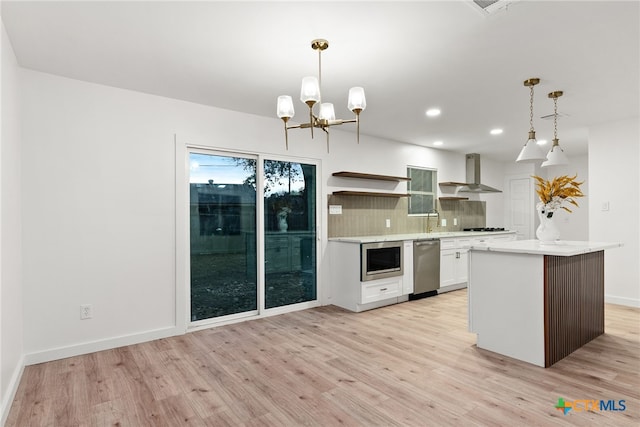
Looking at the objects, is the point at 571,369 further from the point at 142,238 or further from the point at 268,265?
the point at 142,238

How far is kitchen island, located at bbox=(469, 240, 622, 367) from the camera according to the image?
8.86 ft

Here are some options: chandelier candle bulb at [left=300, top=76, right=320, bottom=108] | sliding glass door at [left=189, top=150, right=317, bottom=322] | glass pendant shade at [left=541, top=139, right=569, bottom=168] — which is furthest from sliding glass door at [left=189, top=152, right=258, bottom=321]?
glass pendant shade at [left=541, top=139, right=569, bottom=168]

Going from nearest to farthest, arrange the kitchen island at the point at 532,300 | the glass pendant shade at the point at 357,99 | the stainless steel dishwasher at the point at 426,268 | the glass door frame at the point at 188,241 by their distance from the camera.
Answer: the glass pendant shade at the point at 357,99
the kitchen island at the point at 532,300
the glass door frame at the point at 188,241
the stainless steel dishwasher at the point at 426,268

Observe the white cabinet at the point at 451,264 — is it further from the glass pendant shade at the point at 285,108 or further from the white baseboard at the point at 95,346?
the white baseboard at the point at 95,346

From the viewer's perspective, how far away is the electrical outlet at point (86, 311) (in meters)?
3.06

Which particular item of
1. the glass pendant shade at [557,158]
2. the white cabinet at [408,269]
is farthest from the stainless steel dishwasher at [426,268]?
the glass pendant shade at [557,158]

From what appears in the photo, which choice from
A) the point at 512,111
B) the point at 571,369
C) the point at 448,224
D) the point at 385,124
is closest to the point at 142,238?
the point at 385,124

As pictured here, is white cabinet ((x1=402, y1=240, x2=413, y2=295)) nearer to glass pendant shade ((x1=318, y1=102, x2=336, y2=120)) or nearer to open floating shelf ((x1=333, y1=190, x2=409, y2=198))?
open floating shelf ((x1=333, y1=190, x2=409, y2=198))

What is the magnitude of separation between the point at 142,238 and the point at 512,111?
4254 mm

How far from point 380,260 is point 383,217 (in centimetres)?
112

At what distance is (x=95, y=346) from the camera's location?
3100mm

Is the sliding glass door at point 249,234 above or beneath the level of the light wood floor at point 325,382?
above

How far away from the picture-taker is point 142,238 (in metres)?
3.37

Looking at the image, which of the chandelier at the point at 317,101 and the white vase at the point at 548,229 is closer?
the chandelier at the point at 317,101
